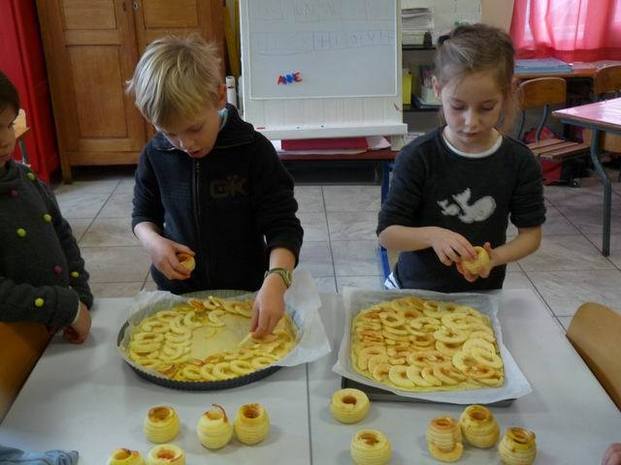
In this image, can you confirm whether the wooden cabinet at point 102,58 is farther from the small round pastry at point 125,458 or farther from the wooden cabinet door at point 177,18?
the small round pastry at point 125,458

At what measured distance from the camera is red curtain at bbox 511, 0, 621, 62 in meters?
4.50

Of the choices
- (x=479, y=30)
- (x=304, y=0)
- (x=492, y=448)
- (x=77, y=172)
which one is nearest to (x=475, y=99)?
(x=479, y=30)

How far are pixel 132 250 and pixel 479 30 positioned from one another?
252cm

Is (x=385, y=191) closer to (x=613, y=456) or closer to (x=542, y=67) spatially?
(x=542, y=67)

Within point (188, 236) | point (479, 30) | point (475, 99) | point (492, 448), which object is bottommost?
point (492, 448)

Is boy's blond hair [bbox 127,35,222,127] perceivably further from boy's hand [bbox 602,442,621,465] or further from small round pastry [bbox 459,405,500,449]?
boy's hand [bbox 602,442,621,465]

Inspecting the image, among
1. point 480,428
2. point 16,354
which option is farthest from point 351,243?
point 480,428

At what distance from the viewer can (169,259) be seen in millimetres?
1365

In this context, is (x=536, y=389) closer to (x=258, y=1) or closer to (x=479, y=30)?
(x=479, y=30)

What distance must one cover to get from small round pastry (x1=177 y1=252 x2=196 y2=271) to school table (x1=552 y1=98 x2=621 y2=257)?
7.99 ft

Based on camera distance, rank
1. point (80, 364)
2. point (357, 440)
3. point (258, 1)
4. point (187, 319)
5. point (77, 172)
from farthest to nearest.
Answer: point (77, 172) → point (258, 1) → point (187, 319) → point (80, 364) → point (357, 440)

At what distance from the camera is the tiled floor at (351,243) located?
3.12 meters

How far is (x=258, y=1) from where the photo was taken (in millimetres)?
3127

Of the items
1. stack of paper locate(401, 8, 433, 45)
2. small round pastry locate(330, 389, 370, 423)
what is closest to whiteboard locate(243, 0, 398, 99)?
stack of paper locate(401, 8, 433, 45)
